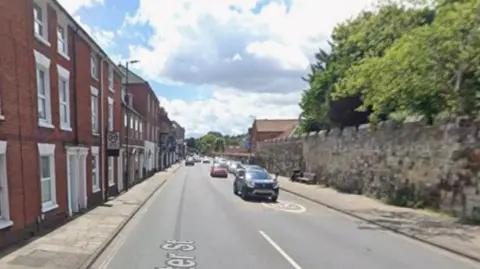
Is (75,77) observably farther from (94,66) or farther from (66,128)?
(94,66)

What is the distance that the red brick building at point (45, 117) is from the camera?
1027cm

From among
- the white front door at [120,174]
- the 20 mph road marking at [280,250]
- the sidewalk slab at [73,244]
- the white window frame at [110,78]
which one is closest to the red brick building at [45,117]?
the sidewalk slab at [73,244]

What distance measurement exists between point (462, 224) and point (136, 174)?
26818mm

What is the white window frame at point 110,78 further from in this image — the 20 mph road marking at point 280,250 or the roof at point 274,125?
the roof at point 274,125

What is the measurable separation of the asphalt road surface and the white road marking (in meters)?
1.44

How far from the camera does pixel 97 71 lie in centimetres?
2036

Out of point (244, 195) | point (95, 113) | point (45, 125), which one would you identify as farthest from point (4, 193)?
point (244, 195)

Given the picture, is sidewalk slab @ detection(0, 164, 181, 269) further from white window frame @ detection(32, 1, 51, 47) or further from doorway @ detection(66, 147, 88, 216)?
white window frame @ detection(32, 1, 51, 47)

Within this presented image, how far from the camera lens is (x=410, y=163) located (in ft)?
64.4

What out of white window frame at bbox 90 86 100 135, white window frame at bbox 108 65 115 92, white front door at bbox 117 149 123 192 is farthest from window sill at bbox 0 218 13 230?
white front door at bbox 117 149 123 192

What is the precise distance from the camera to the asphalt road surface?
29.7ft

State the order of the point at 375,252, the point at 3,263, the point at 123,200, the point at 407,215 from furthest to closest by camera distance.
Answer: the point at 123,200
the point at 407,215
the point at 375,252
the point at 3,263

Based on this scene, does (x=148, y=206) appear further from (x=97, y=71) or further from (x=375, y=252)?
(x=375, y=252)

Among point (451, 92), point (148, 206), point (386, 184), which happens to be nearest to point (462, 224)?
point (451, 92)
